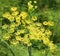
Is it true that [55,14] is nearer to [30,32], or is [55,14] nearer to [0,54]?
[0,54]

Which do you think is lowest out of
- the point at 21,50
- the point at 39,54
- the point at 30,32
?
the point at 39,54

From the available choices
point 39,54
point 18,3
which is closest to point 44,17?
point 18,3

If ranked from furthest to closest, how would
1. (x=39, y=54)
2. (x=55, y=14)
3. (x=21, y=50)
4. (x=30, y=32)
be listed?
1. (x=55, y=14)
2. (x=39, y=54)
3. (x=21, y=50)
4. (x=30, y=32)

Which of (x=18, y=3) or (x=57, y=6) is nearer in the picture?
(x=18, y=3)

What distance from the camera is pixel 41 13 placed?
5.80 m

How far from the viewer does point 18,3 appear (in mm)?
Answer: 5633

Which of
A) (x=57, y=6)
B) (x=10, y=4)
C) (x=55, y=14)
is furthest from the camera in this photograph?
(x=57, y=6)

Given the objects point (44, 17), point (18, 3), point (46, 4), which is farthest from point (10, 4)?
point (46, 4)

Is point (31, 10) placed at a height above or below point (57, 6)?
above

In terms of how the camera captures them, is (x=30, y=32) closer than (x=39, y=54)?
Yes

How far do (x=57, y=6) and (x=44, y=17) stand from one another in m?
0.60

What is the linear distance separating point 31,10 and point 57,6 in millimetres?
2583

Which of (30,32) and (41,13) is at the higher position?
(30,32)

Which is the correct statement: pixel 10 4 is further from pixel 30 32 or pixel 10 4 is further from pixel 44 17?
pixel 30 32
